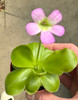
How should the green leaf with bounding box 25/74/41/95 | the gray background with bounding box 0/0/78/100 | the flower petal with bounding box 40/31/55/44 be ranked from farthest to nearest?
the gray background with bounding box 0/0/78/100 → the green leaf with bounding box 25/74/41/95 → the flower petal with bounding box 40/31/55/44

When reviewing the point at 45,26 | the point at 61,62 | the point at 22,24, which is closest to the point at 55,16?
the point at 45,26

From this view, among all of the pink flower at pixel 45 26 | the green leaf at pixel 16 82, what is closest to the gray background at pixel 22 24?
the green leaf at pixel 16 82

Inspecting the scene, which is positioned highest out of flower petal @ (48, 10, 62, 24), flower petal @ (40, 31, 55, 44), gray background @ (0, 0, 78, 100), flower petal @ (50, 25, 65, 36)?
flower petal @ (48, 10, 62, 24)

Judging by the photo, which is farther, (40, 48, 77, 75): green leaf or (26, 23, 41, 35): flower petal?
(40, 48, 77, 75): green leaf

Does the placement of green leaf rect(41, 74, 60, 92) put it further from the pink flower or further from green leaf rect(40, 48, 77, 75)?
the pink flower

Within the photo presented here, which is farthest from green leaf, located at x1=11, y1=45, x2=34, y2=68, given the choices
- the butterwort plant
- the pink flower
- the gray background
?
the gray background

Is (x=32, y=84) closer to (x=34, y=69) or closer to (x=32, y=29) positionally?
(x=34, y=69)
